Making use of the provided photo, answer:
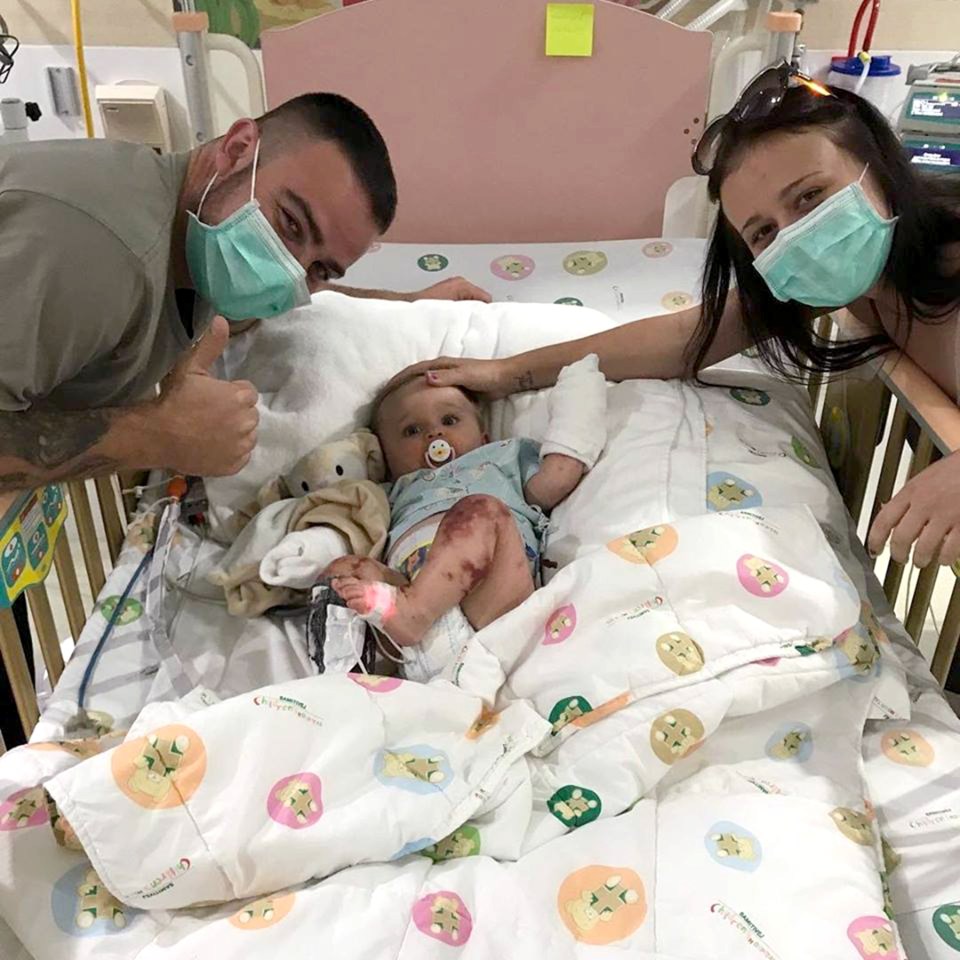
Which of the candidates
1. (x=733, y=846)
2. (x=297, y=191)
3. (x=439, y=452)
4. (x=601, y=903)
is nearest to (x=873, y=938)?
(x=733, y=846)

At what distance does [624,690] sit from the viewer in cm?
114

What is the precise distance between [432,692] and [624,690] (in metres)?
0.22

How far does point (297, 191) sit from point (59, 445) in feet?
1.49

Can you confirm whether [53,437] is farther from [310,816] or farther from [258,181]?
[310,816]

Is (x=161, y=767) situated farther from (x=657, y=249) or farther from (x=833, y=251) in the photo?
(x=657, y=249)

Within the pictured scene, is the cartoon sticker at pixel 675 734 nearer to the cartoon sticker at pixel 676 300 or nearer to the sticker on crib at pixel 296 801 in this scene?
the sticker on crib at pixel 296 801

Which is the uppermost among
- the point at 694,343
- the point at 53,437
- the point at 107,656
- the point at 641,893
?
the point at 53,437

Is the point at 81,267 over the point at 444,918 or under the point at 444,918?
over

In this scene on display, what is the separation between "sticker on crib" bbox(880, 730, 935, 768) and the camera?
45.4 inches

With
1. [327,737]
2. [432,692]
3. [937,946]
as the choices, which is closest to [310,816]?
[327,737]

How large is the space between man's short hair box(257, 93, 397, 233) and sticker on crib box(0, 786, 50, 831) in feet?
2.78

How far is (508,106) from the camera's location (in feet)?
7.20

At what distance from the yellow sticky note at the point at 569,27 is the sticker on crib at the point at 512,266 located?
444mm

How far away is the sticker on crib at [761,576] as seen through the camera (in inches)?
47.0
